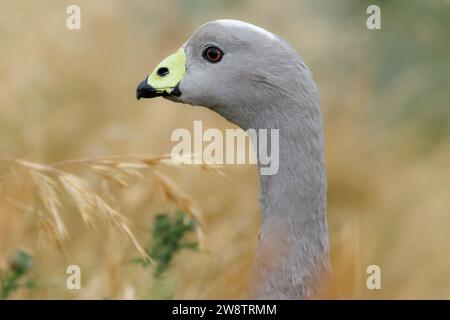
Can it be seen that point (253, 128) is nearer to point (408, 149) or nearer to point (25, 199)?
point (25, 199)

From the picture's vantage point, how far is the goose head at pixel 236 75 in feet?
11.6

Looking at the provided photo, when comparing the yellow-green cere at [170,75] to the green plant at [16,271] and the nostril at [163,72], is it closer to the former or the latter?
the nostril at [163,72]

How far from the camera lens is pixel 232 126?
5875 millimetres

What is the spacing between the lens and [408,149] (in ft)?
19.7

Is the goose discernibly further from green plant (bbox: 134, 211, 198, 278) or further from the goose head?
green plant (bbox: 134, 211, 198, 278)

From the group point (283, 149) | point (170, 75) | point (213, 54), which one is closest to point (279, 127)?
point (283, 149)

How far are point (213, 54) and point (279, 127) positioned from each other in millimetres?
337

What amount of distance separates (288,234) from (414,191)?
2492mm

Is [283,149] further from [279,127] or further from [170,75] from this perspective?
[170,75]

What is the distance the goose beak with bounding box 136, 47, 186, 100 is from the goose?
2cm

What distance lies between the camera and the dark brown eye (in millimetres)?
3688

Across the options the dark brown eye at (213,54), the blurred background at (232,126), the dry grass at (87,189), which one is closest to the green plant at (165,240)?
the dry grass at (87,189)

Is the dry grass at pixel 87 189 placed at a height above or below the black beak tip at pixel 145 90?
below

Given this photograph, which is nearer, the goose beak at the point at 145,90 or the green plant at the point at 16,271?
the goose beak at the point at 145,90
